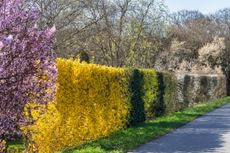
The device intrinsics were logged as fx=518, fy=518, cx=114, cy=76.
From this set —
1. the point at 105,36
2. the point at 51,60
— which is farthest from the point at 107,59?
the point at 51,60

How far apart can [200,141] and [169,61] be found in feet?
115

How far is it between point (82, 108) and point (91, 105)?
0.77 meters

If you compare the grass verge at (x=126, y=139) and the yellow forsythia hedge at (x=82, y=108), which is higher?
the yellow forsythia hedge at (x=82, y=108)

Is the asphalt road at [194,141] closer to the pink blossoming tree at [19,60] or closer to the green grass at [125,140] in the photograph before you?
the green grass at [125,140]

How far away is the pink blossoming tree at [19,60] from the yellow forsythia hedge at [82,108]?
16.2 feet

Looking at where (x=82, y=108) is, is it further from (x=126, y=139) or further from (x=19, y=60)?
(x=19, y=60)

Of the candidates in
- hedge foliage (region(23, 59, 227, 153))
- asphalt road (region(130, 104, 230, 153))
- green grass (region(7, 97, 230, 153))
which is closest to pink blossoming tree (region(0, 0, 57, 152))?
hedge foliage (region(23, 59, 227, 153))

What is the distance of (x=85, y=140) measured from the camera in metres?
13.5

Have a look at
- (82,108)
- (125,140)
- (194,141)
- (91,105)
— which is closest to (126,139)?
(125,140)

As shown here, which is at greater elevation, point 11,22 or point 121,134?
point 11,22

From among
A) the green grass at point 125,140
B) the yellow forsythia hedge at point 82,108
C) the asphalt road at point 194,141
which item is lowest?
the asphalt road at point 194,141

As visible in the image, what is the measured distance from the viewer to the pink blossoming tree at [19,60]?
371cm

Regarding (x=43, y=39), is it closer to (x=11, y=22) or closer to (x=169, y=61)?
(x=11, y=22)

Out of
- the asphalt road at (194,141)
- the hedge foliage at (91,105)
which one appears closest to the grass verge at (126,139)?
the asphalt road at (194,141)
